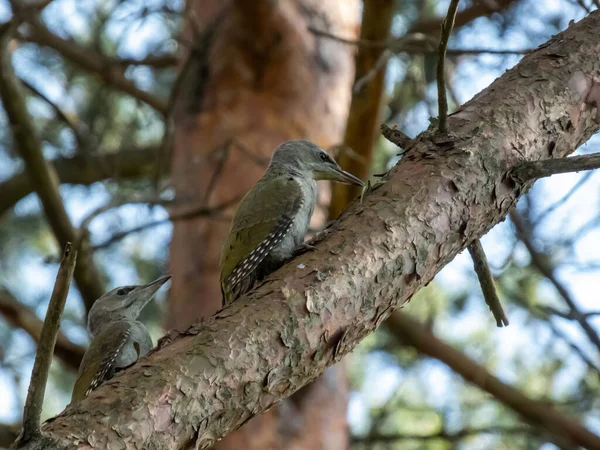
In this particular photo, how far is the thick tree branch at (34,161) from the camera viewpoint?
16.4 ft

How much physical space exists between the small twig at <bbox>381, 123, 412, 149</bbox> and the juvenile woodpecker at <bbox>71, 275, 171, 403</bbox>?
150 centimetres

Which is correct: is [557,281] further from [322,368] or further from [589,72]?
[322,368]

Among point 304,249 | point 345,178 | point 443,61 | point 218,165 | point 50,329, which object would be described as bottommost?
point 50,329

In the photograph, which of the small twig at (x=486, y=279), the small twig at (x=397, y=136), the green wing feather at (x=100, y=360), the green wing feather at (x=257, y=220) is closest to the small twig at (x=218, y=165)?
the green wing feather at (x=257, y=220)

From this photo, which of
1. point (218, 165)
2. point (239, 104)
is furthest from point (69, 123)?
point (218, 165)

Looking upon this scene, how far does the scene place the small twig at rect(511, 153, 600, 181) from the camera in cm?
237

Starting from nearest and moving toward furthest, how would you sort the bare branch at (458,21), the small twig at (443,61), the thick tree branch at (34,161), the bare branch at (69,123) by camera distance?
the small twig at (443,61) < the thick tree branch at (34,161) < the bare branch at (69,123) < the bare branch at (458,21)

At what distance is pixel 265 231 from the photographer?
3475mm

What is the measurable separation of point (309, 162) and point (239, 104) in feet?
5.35

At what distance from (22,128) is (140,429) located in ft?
11.5

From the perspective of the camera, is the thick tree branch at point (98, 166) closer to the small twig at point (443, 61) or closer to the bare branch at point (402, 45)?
the bare branch at point (402, 45)

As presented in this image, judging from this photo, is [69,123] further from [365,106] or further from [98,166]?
[365,106]

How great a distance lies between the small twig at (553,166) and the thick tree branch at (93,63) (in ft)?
12.6

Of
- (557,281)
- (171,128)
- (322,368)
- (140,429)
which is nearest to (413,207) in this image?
(322,368)
